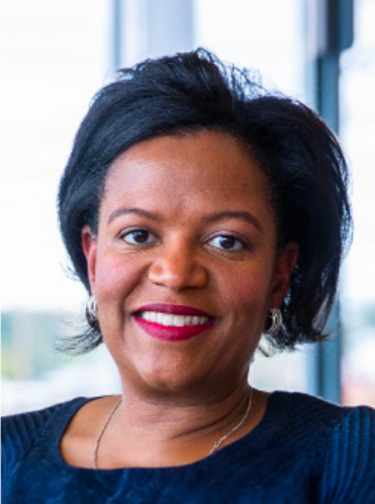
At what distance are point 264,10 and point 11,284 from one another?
1.12m

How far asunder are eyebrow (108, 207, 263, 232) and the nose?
0.04 metres

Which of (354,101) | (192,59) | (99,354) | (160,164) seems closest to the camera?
(160,164)

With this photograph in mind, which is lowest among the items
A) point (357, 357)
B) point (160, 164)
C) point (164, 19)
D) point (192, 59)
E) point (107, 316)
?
point (357, 357)

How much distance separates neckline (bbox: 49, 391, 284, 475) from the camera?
126 centimetres

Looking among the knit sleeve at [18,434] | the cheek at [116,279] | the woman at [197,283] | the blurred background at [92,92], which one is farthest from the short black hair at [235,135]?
the blurred background at [92,92]

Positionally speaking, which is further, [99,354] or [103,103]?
[99,354]

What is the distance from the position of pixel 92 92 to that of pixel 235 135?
33.5 inches

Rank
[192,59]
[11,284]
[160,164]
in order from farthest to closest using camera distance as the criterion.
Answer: [11,284] → [192,59] → [160,164]

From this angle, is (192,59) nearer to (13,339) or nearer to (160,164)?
(160,164)

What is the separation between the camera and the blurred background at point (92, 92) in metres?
2.36

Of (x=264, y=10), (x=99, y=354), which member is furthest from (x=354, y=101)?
(x=99, y=354)

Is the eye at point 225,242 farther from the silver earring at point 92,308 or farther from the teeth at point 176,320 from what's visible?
the silver earring at point 92,308

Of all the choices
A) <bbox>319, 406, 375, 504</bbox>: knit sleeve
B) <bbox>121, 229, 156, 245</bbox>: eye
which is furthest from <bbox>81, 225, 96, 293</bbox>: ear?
<bbox>319, 406, 375, 504</bbox>: knit sleeve

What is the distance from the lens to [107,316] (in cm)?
124
